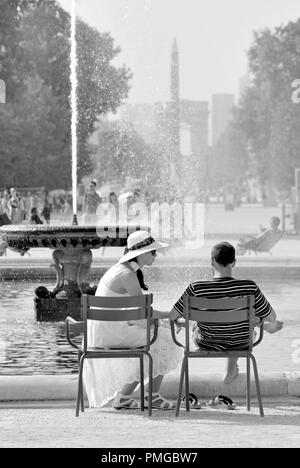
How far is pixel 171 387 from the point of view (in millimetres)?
10125

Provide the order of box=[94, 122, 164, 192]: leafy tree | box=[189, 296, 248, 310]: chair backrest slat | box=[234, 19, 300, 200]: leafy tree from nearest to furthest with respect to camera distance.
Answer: box=[189, 296, 248, 310]: chair backrest slat < box=[234, 19, 300, 200]: leafy tree < box=[94, 122, 164, 192]: leafy tree

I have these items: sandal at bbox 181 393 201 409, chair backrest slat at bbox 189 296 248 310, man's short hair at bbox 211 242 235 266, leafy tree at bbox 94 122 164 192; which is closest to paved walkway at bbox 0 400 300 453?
sandal at bbox 181 393 201 409

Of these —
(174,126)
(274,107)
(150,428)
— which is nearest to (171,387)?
(150,428)

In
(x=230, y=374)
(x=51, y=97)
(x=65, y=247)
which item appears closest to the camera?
(x=230, y=374)

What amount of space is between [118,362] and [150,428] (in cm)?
103

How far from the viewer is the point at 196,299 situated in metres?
9.53

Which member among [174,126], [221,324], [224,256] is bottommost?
[221,324]

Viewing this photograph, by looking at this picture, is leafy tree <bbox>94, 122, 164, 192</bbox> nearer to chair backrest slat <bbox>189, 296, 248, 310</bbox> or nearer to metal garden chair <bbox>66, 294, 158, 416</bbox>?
metal garden chair <bbox>66, 294, 158, 416</bbox>

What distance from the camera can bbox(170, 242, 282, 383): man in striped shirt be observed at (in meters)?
9.64

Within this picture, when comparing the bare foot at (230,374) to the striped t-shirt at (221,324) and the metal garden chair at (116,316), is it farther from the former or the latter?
the metal garden chair at (116,316)

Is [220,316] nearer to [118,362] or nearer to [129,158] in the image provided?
[118,362]

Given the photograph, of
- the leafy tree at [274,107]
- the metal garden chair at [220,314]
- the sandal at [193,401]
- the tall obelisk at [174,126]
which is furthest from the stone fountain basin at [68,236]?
the leafy tree at [274,107]

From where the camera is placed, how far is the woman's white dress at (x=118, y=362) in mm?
9836
